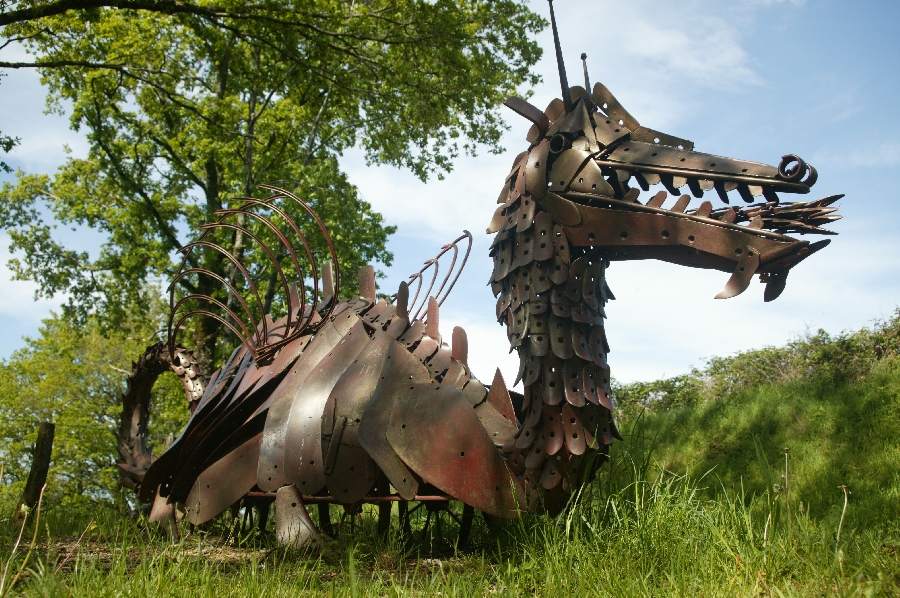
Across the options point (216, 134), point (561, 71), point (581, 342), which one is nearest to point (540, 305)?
point (581, 342)

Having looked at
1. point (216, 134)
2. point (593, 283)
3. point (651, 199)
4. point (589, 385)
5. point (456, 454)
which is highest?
point (216, 134)

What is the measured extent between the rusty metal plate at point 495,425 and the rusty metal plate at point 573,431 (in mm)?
319

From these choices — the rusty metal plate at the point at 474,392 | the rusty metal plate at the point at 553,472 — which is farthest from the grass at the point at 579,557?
the rusty metal plate at the point at 474,392

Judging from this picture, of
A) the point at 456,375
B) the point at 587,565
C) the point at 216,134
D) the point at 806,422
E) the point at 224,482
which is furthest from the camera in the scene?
the point at 216,134

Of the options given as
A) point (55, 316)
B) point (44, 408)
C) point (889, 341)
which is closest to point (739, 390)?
point (889, 341)

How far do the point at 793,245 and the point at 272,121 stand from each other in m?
12.9

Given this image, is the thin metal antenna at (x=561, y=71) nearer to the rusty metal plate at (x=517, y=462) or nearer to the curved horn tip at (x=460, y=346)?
the curved horn tip at (x=460, y=346)

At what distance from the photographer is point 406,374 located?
340 cm

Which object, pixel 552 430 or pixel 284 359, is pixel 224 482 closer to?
pixel 284 359

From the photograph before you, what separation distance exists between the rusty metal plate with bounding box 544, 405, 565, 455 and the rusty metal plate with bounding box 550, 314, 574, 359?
9.2 inches

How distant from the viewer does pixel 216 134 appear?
555 inches

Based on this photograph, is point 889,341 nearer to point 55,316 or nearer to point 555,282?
point 555,282

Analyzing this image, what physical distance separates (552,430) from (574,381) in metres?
0.23

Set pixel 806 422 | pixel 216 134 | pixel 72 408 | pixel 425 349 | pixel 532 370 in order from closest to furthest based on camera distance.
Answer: pixel 532 370 → pixel 425 349 → pixel 806 422 → pixel 216 134 → pixel 72 408
